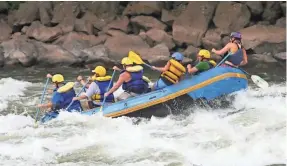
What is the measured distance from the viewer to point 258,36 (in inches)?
A: 728

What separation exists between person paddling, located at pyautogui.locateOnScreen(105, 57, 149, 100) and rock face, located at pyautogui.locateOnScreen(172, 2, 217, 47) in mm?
9065

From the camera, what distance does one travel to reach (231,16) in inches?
770

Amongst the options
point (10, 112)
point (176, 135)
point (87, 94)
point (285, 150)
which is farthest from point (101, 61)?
point (285, 150)

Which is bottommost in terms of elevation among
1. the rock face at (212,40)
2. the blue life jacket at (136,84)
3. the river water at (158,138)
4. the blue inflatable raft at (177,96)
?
the river water at (158,138)

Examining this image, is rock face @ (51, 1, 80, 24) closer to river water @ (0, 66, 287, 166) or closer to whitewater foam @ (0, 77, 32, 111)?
whitewater foam @ (0, 77, 32, 111)

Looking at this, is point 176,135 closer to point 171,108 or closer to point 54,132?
point 171,108

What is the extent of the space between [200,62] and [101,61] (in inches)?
317

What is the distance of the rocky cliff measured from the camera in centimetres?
1798

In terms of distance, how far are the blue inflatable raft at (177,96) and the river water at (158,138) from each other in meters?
0.16

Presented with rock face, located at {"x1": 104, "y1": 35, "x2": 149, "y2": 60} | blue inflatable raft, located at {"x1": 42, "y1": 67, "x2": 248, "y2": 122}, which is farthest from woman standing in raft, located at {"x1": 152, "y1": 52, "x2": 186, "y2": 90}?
rock face, located at {"x1": 104, "y1": 35, "x2": 149, "y2": 60}

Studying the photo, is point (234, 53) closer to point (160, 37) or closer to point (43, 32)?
point (160, 37)

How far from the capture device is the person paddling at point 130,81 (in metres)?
9.73

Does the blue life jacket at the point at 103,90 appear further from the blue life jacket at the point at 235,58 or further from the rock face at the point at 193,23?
the rock face at the point at 193,23

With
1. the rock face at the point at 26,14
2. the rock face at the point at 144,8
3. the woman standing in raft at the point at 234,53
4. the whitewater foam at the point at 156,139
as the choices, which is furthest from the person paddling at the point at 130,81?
the rock face at the point at 26,14
